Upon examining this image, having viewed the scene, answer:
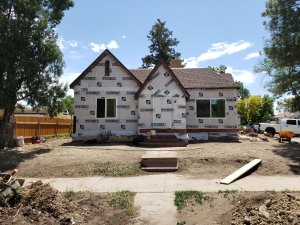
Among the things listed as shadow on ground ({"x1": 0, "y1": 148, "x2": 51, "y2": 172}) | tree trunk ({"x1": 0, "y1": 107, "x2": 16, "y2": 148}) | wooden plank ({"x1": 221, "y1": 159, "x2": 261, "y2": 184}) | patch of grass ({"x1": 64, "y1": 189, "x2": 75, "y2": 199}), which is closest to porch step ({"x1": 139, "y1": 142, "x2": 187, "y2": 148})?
shadow on ground ({"x1": 0, "y1": 148, "x2": 51, "y2": 172})

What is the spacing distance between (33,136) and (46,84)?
A: 6676 millimetres

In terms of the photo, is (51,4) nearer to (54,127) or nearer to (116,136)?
(116,136)

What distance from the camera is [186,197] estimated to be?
29.6 ft

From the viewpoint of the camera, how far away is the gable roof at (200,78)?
79.4 feet

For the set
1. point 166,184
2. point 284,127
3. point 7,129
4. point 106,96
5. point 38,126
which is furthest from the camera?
point 284,127

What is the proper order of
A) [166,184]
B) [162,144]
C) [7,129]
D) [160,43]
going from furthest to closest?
[160,43] < [162,144] < [7,129] < [166,184]

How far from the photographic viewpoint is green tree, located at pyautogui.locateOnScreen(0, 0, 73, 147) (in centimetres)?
1670

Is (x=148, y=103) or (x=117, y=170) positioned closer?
(x=117, y=170)

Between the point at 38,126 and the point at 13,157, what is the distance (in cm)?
1024

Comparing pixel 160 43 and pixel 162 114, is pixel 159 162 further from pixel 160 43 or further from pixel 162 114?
pixel 160 43

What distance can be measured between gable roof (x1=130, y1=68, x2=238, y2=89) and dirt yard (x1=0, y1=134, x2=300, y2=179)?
320 inches

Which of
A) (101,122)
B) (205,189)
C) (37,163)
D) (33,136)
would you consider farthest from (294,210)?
(33,136)

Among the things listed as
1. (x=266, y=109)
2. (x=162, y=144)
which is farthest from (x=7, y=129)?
(x=266, y=109)

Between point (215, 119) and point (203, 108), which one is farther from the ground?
point (203, 108)
